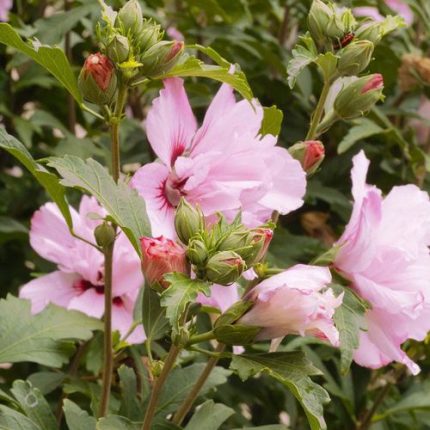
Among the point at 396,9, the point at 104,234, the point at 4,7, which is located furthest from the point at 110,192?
the point at 396,9

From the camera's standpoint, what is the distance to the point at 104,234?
72cm

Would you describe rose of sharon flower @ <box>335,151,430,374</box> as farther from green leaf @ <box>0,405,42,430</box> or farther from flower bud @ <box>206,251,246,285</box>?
green leaf @ <box>0,405,42,430</box>

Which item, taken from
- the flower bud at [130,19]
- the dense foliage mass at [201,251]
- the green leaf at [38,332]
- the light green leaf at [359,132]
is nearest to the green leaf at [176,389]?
the dense foliage mass at [201,251]

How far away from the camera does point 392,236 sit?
753mm

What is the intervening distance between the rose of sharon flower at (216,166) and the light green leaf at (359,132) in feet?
1.49

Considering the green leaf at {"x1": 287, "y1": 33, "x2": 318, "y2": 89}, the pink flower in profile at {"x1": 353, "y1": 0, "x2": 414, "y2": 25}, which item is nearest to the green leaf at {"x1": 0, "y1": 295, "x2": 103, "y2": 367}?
the green leaf at {"x1": 287, "y1": 33, "x2": 318, "y2": 89}

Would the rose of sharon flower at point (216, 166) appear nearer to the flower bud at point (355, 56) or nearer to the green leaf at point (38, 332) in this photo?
the flower bud at point (355, 56)

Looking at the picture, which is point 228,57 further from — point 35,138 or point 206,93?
point 35,138

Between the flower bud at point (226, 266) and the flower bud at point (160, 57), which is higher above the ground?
the flower bud at point (160, 57)

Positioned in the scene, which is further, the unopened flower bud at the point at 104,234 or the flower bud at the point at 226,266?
the unopened flower bud at the point at 104,234

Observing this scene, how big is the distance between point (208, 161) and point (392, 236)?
0.17 metres

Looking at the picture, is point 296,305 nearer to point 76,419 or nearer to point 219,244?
point 219,244

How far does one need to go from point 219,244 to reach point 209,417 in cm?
22

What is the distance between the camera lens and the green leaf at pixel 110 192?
69cm
